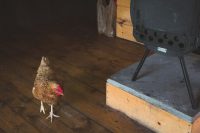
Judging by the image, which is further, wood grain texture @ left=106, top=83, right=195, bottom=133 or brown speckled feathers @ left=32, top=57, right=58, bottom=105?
brown speckled feathers @ left=32, top=57, right=58, bottom=105

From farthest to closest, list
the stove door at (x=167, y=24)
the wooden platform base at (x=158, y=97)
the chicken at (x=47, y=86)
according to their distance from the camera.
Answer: the chicken at (x=47, y=86)
the wooden platform base at (x=158, y=97)
the stove door at (x=167, y=24)

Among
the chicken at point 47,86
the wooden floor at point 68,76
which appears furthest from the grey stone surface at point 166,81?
the chicken at point 47,86

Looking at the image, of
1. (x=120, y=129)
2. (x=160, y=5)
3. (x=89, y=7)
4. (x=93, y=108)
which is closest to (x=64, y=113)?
(x=93, y=108)

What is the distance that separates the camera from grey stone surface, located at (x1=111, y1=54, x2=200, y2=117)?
5.36ft

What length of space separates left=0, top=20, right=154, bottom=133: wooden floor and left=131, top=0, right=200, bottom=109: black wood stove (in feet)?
1.63

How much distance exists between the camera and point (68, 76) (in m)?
2.27

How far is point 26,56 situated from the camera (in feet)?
8.61

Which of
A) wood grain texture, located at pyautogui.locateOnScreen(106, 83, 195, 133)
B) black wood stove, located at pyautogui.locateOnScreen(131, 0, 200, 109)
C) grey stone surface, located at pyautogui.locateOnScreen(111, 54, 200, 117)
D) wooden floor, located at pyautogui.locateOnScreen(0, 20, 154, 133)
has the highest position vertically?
black wood stove, located at pyautogui.locateOnScreen(131, 0, 200, 109)

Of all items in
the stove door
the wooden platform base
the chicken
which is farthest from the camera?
the chicken

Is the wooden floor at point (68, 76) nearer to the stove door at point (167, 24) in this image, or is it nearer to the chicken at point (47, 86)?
the chicken at point (47, 86)

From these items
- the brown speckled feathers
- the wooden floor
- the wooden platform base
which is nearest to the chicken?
the brown speckled feathers

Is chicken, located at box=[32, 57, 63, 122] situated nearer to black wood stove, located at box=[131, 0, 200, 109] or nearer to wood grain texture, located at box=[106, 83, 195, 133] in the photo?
wood grain texture, located at box=[106, 83, 195, 133]

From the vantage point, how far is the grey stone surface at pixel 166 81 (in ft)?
5.36

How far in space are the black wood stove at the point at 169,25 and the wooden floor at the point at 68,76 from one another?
50 cm
